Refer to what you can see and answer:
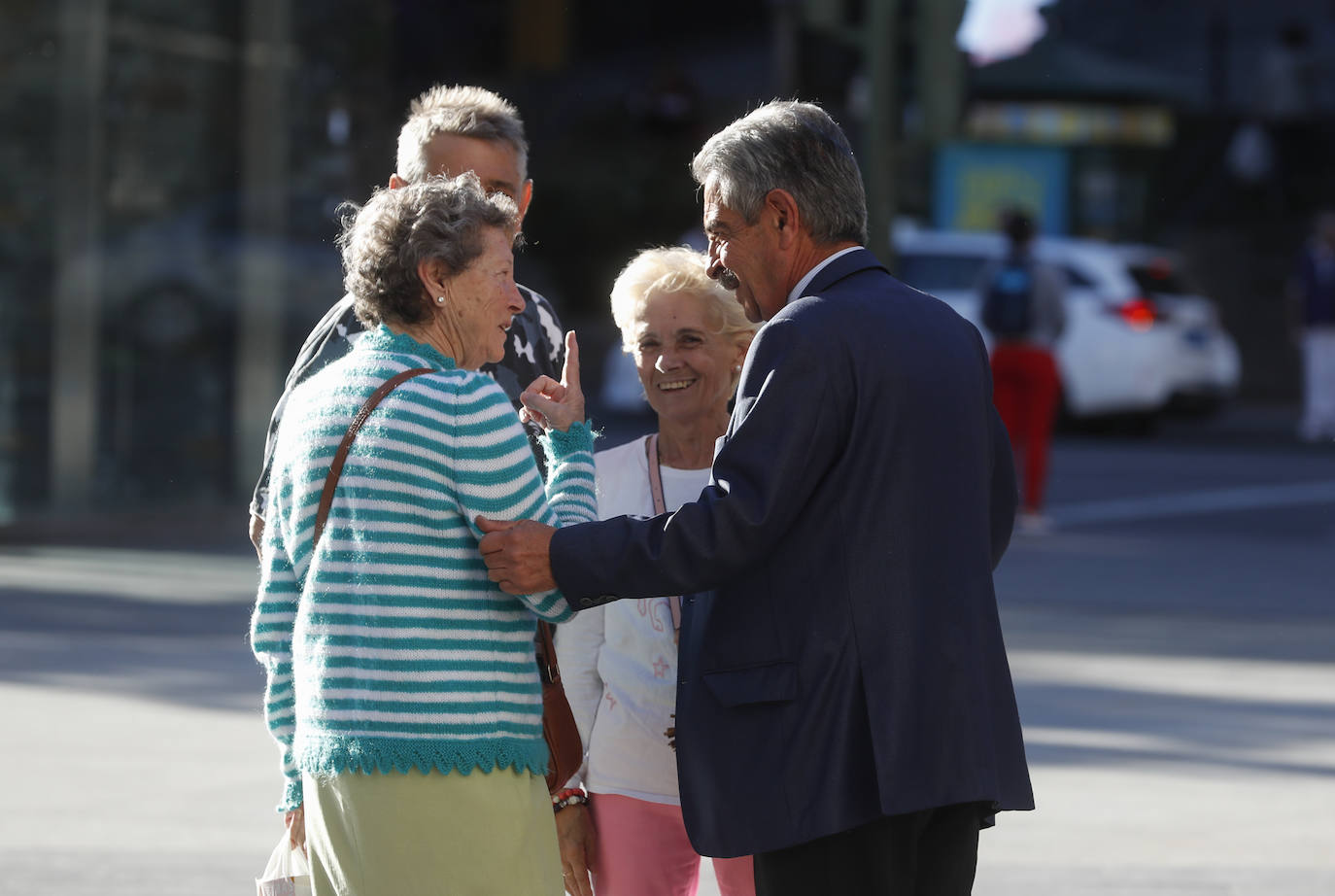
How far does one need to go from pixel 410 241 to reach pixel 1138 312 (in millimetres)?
16727

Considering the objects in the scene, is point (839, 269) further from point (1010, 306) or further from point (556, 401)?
point (1010, 306)

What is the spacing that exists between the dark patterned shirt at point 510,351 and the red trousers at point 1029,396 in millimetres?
8724

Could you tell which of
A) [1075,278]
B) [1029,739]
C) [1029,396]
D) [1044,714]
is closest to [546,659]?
[1029,739]

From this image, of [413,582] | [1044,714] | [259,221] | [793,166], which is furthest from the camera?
[259,221]

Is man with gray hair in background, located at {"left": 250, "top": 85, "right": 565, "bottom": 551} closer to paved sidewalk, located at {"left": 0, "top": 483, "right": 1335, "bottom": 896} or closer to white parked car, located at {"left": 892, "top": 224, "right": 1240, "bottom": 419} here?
paved sidewalk, located at {"left": 0, "top": 483, "right": 1335, "bottom": 896}

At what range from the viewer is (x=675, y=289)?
3.89 m

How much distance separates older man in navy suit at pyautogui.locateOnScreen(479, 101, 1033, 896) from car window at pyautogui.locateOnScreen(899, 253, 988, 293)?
16.4 m

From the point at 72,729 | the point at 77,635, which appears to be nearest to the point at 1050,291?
the point at 77,635

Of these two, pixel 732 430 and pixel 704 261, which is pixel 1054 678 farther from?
pixel 732 430

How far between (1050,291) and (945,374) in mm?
9832

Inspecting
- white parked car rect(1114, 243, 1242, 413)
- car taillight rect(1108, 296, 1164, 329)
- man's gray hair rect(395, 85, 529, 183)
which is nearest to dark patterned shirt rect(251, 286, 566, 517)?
man's gray hair rect(395, 85, 529, 183)

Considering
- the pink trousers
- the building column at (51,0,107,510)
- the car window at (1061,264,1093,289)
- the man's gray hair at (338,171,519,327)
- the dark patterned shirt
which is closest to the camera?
the man's gray hair at (338,171,519,327)

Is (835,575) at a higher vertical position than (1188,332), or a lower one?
higher

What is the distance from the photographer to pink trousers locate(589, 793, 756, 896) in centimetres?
378
